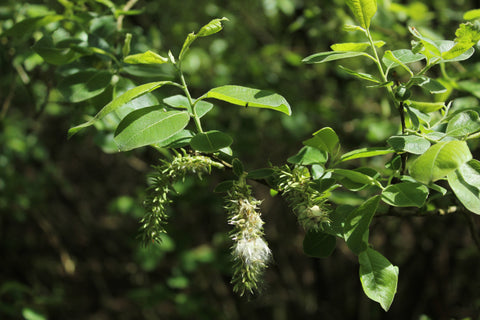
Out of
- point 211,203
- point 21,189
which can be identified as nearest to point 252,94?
point 211,203

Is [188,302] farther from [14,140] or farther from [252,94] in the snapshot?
[252,94]

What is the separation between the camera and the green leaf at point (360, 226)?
810 mm

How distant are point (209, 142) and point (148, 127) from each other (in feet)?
0.41

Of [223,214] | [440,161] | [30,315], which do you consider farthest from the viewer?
[223,214]

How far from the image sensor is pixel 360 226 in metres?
0.82

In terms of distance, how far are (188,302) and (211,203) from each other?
70 cm

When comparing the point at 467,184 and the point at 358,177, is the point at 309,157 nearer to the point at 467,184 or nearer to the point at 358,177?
the point at 358,177

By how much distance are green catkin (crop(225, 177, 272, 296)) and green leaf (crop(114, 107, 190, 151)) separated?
0.18 m

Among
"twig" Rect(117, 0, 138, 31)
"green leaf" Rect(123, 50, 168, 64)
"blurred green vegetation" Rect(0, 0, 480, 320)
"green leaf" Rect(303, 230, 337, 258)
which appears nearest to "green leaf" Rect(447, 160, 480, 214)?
"green leaf" Rect(303, 230, 337, 258)

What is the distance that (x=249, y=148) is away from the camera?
9.21ft

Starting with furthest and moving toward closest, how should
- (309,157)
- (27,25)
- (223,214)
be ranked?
1. (223,214)
2. (27,25)
3. (309,157)

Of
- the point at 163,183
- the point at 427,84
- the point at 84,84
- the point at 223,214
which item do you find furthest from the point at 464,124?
the point at 223,214

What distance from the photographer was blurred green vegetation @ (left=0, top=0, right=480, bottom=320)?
98.3 inches

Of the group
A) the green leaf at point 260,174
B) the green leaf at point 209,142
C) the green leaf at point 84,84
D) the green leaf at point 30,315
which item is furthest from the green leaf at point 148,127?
the green leaf at point 30,315
